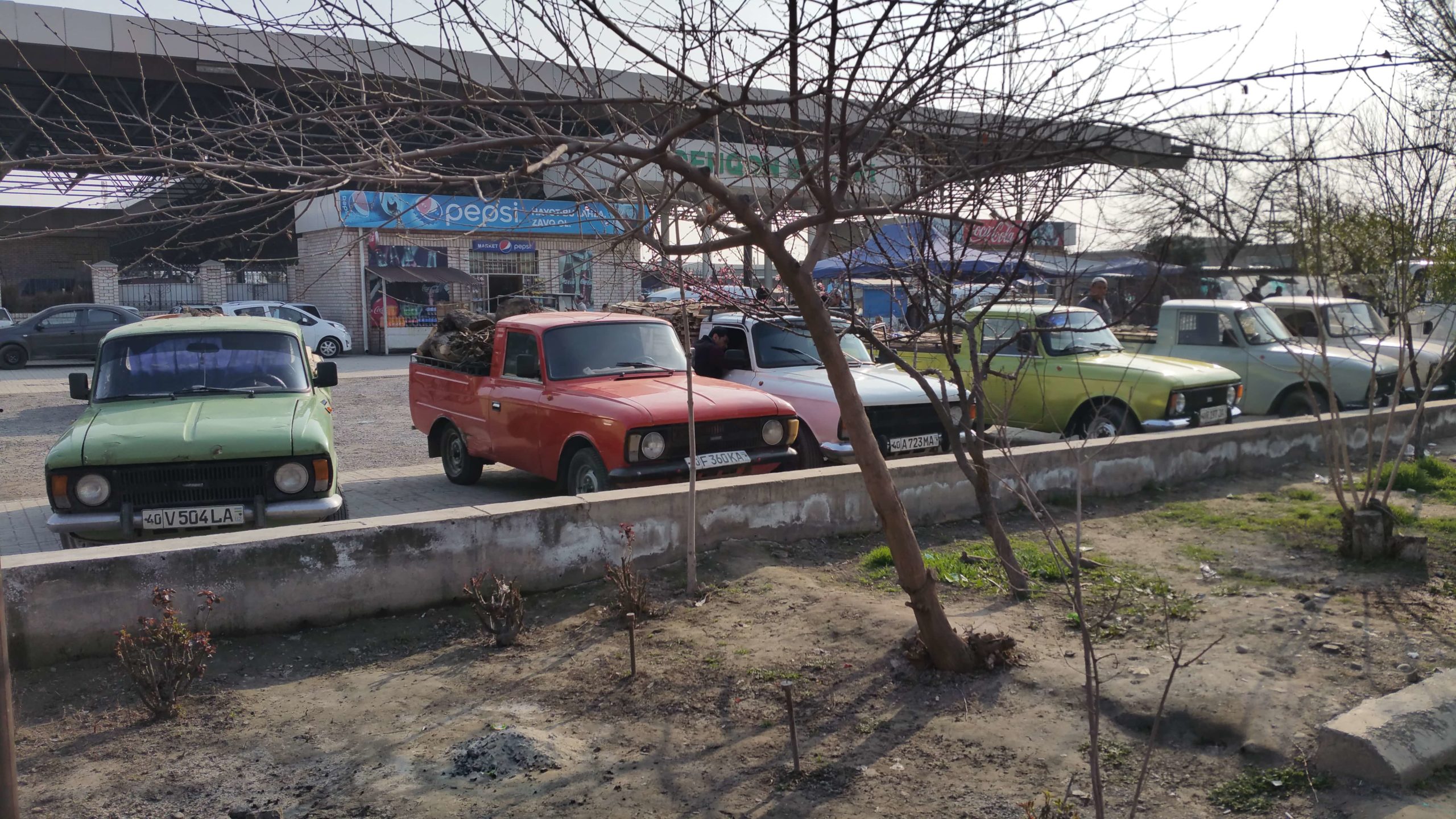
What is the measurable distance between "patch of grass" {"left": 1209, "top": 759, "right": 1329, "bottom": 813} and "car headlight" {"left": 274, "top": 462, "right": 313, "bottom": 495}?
518 centimetres

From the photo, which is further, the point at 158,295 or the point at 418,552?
the point at 158,295

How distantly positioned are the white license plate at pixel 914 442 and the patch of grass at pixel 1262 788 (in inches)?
223

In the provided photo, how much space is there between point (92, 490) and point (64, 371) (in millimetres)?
19553

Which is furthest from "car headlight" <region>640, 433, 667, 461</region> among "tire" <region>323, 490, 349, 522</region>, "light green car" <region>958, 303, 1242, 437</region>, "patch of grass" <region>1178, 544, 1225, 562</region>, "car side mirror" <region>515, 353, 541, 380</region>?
"light green car" <region>958, 303, 1242, 437</region>

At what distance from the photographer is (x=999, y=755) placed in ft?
12.1

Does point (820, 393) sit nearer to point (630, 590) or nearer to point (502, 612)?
point (630, 590)

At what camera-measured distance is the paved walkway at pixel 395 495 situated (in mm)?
7910

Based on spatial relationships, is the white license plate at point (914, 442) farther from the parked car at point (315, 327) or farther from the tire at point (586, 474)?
the parked car at point (315, 327)

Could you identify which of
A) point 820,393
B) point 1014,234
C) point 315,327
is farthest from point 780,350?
point 315,327

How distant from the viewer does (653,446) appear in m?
7.37

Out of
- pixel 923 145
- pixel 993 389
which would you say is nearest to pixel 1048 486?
pixel 993 389

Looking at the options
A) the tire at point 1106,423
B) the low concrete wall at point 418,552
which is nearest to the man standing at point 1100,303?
the tire at point 1106,423

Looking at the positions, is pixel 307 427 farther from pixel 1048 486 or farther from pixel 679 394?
pixel 1048 486

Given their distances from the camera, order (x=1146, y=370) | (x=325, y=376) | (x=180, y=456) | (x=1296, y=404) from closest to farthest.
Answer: (x=180, y=456)
(x=325, y=376)
(x=1146, y=370)
(x=1296, y=404)
